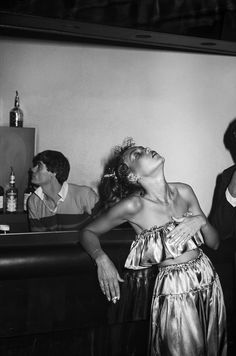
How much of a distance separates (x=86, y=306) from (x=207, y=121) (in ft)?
9.05

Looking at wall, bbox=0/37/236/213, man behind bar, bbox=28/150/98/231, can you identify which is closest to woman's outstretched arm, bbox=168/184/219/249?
man behind bar, bbox=28/150/98/231

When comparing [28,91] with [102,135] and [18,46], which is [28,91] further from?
[102,135]

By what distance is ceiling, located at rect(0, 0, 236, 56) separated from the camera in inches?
69.9

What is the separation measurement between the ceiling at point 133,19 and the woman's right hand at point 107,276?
38.9 inches

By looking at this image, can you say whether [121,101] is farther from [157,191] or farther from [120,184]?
[157,191]

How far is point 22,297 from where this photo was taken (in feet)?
5.65

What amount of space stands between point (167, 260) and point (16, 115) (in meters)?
2.41

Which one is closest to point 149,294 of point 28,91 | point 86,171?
point 86,171

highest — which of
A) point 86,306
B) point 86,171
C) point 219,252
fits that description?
point 86,171

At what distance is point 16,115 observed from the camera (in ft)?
12.3

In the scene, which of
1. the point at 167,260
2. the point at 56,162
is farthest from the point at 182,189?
the point at 56,162

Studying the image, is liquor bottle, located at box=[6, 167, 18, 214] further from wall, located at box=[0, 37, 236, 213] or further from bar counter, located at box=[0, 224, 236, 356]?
bar counter, located at box=[0, 224, 236, 356]

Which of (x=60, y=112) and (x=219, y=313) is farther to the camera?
(x=60, y=112)

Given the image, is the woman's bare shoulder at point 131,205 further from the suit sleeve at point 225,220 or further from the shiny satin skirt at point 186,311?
the suit sleeve at point 225,220
